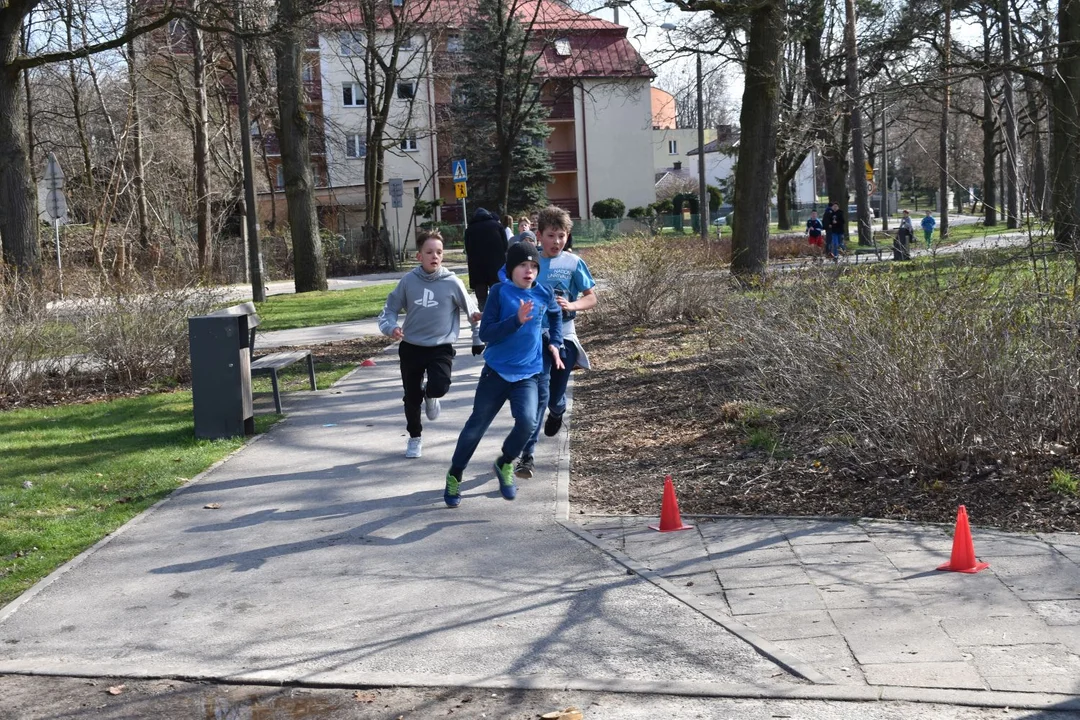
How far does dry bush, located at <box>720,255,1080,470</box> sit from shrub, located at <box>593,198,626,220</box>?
56.6 meters

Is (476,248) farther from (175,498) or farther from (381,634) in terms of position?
(381,634)

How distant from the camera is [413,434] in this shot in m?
9.02

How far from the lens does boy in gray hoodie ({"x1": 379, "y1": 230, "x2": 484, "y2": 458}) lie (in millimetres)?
8570

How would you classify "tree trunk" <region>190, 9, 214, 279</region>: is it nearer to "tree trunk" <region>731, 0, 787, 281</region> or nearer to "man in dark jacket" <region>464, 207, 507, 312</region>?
"tree trunk" <region>731, 0, 787, 281</region>

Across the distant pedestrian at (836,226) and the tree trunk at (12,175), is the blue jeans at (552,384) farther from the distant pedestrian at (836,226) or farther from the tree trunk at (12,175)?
the distant pedestrian at (836,226)

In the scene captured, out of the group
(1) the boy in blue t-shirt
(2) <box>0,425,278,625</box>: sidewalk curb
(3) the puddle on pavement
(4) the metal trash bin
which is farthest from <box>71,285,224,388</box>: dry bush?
(3) the puddle on pavement

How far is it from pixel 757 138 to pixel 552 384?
11018mm

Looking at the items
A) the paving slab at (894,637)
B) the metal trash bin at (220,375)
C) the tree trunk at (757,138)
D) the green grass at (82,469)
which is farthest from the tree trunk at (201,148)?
the paving slab at (894,637)

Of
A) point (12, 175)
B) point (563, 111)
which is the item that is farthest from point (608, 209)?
point (12, 175)

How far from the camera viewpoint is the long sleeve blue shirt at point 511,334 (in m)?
7.20

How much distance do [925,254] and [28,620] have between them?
7078mm

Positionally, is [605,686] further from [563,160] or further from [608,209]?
[563,160]

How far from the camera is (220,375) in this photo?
9.84 meters

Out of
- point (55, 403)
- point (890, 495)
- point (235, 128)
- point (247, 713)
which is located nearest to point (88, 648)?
point (247, 713)
